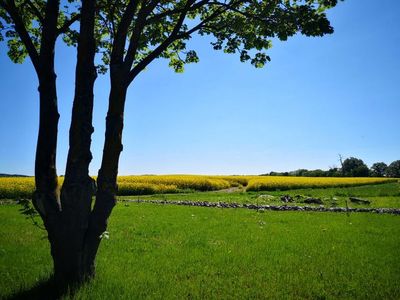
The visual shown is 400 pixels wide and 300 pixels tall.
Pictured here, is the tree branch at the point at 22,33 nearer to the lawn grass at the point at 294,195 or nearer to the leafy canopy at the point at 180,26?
the leafy canopy at the point at 180,26

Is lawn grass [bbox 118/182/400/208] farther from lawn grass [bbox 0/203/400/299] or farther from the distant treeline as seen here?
the distant treeline

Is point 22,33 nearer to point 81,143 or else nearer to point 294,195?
point 81,143

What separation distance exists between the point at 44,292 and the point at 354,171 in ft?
370

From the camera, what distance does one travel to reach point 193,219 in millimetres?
16781

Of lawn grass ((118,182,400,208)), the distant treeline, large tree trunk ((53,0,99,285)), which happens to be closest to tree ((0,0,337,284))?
large tree trunk ((53,0,99,285))

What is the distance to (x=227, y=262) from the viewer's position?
338 inches

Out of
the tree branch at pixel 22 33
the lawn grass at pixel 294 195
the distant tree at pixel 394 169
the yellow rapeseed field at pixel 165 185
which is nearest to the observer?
the tree branch at pixel 22 33

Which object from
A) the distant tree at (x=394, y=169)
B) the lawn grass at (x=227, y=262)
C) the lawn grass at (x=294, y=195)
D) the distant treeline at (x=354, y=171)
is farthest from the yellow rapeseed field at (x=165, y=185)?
the distant tree at (x=394, y=169)

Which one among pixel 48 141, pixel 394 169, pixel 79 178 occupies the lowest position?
pixel 79 178

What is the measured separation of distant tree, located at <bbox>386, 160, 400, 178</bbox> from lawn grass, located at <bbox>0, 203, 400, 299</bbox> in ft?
445

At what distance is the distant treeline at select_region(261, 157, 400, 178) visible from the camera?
338 ft

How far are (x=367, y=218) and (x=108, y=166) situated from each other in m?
15.7

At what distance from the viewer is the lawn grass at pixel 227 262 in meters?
6.59

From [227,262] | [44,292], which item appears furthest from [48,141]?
[227,262]
